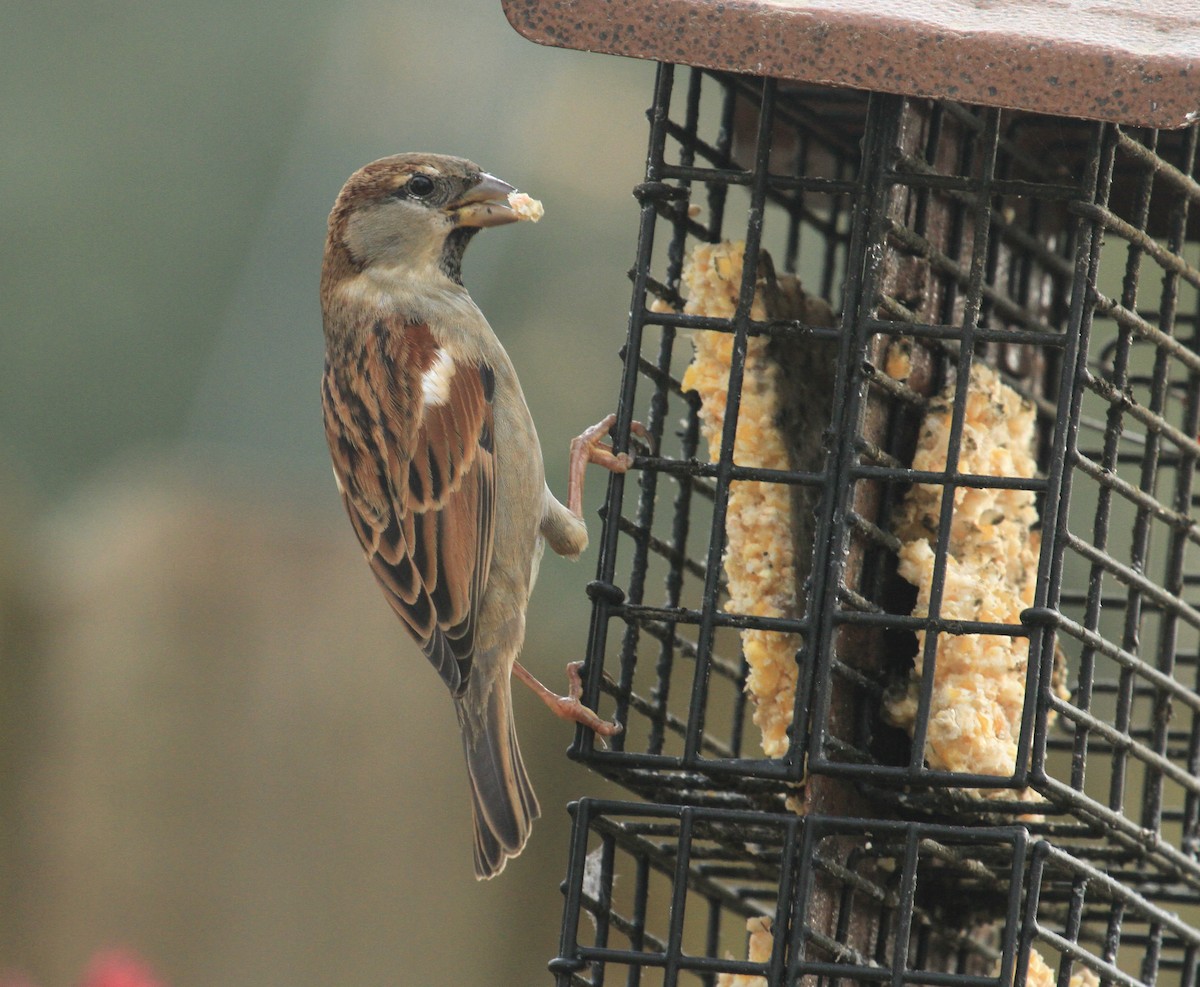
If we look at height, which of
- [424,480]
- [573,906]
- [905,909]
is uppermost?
[424,480]

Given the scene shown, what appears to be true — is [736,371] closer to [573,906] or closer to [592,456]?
[592,456]

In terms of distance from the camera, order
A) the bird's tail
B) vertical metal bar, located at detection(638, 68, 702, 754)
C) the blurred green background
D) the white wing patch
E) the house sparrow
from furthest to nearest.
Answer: the blurred green background < the white wing patch < the house sparrow < the bird's tail < vertical metal bar, located at detection(638, 68, 702, 754)

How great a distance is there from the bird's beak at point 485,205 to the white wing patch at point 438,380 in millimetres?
386

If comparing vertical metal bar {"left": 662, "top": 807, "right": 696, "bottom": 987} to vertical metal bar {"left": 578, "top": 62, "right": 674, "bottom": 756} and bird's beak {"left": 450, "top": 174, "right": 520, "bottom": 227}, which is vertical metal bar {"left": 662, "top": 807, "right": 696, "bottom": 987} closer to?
vertical metal bar {"left": 578, "top": 62, "right": 674, "bottom": 756}

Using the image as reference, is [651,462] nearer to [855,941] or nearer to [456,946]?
[855,941]

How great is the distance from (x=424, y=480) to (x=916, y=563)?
111cm

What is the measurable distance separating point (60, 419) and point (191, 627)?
94 centimetres

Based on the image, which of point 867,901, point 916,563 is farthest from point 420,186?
point 867,901

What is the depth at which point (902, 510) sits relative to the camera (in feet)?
10.7

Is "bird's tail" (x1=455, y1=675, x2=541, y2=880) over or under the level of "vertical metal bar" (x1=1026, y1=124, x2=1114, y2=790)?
under

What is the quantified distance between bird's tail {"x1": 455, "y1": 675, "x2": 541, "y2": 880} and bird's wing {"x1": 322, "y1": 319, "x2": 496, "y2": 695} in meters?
0.07

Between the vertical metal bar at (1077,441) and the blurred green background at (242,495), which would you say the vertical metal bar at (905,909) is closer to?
the vertical metal bar at (1077,441)

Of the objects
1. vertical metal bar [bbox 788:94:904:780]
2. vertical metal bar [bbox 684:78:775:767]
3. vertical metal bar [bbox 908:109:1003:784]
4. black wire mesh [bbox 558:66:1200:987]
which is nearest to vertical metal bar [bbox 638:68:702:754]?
black wire mesh [bbox 558:66:1200:987]

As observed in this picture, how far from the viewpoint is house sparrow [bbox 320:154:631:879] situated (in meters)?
3.69
